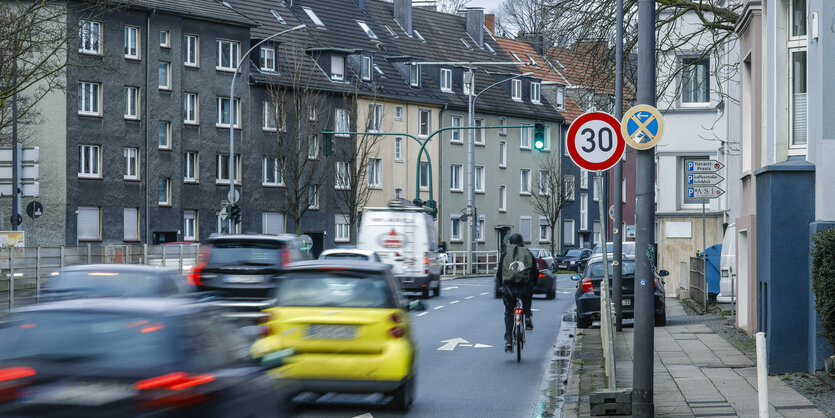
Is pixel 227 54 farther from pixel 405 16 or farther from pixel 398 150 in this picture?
pixel 405 16

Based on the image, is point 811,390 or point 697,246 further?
point 697,246

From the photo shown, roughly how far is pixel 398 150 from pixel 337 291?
56894 mm

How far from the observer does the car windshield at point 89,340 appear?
650 centimetres

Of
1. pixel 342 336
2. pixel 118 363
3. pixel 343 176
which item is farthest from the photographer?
pixel 343 176

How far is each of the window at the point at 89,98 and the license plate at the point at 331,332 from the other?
141ft

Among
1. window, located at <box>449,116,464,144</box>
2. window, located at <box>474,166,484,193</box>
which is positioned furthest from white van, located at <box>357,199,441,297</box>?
window, located at <box>474,166,484,193</box>

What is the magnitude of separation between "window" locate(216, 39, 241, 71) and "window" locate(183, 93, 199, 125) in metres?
2.07

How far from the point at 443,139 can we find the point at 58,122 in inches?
1005

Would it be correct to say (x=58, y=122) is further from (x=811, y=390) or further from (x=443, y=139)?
(x=811, y=390)

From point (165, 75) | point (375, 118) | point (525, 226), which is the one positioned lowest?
point (525, 226)

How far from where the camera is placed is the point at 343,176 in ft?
210

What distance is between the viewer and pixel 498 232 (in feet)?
252

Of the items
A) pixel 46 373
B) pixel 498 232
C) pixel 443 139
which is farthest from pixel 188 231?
pixel 46 373

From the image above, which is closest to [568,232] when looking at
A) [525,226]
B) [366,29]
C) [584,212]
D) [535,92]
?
[584,212]
